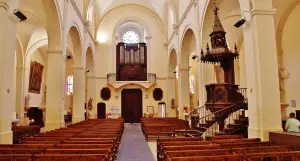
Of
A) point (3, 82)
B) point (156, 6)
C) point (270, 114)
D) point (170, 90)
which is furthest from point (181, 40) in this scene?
point (3, 82)

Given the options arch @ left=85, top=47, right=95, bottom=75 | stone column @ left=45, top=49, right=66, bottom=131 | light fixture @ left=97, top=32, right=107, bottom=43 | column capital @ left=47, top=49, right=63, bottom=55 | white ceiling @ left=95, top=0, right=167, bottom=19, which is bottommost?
stone column @ left=45, top=49, right=66, bottom=131

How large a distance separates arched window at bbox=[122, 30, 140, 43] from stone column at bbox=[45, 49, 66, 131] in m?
14.0

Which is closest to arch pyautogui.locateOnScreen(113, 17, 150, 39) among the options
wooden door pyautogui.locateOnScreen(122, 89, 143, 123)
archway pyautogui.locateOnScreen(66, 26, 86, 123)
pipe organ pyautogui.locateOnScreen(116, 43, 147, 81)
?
pipe organ pyautogui.locateOnScreen(116, 43, 147, 81)

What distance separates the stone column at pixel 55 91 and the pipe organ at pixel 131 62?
40.4 ft

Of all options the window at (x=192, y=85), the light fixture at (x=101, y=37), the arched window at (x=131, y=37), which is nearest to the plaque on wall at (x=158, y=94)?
the window at (x=192, y=85)

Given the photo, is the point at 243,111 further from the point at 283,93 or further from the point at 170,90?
the point at 170,90

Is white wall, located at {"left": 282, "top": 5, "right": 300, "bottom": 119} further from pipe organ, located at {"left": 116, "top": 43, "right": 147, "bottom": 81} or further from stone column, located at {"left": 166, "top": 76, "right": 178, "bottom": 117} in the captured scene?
pipe organ, located at {"left": 116, "top": 43, "right": 147, "bottom": 81}

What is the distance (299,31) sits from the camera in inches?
433

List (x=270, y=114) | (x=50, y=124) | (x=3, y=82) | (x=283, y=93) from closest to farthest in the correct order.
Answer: (x=3, y=82) → (x=270, y=114) → (x=50, y=124) → (x=283, y=93)

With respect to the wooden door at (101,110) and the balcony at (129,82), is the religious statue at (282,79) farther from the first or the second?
the wooden door at (101,110)

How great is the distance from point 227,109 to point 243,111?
2.50 feet

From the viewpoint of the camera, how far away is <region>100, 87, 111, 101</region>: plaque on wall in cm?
2291

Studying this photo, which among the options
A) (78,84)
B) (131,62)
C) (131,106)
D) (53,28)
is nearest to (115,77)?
(131,62)

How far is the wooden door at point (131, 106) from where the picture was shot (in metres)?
23.3
